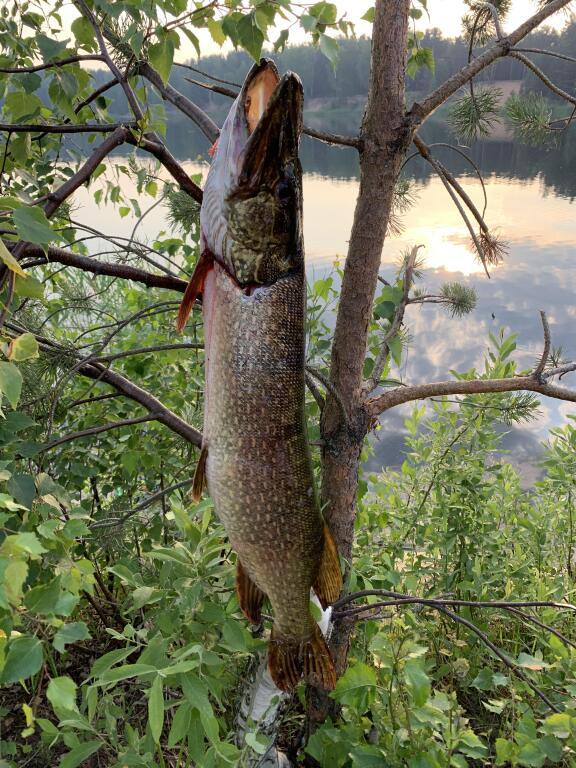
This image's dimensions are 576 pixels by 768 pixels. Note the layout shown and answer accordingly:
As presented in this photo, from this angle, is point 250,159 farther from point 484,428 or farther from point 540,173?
point 540,173

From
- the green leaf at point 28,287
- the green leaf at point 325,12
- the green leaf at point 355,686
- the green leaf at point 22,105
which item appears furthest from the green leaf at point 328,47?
the green leaf at point 355,686

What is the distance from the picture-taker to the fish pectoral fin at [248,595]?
133cm

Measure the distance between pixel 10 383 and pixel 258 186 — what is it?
0.49 metres

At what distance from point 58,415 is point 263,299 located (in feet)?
3.45

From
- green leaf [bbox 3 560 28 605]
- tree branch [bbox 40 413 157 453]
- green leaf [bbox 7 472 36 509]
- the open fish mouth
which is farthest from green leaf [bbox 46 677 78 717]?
the open fish mouth

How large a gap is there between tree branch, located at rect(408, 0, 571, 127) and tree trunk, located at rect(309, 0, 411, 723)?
0.04 metres

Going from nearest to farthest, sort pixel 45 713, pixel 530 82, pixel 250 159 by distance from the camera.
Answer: pixel 250 159, pixel 45 713, pixel 530 82

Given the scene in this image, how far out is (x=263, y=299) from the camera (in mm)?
1075

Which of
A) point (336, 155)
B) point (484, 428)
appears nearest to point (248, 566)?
point (484, 428)

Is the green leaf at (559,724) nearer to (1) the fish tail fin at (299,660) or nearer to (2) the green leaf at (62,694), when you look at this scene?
(1) the fish tail fin at (299,660)

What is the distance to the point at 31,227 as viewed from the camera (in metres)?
0.85

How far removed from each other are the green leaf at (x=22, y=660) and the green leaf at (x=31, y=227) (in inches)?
22.0

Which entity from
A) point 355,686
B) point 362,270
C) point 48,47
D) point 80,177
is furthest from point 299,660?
point 48,47

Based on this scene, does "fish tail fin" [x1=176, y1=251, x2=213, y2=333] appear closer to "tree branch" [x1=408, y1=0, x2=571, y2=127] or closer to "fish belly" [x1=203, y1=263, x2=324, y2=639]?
"fish belly" [x1=203, y1=263, x2=324, y2=639]
